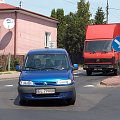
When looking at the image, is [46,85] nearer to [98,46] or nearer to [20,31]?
[98,46]

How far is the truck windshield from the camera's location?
2941cm

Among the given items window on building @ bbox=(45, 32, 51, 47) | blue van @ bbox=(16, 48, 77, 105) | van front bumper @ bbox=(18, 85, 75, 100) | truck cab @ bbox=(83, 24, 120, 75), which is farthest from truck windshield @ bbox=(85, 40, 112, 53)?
van front bumper @ bbox=(18, 85, 75, 100)

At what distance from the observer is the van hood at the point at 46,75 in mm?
12790

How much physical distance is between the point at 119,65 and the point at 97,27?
3.83m

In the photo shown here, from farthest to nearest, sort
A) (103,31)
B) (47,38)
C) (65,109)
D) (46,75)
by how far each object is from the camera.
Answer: (47,38)
(103,31)
(46,75)
(65,109)

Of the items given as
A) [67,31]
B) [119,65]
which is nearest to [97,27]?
[119,65]

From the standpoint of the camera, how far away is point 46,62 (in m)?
14.0

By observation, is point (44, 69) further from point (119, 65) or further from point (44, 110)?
point (119, 65)

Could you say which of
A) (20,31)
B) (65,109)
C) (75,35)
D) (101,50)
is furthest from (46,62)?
(75,35)

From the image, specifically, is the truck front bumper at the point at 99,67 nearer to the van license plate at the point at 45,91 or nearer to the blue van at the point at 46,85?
the blue van at the point at 46,85

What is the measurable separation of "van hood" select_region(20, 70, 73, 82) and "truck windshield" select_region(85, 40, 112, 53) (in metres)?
16.3

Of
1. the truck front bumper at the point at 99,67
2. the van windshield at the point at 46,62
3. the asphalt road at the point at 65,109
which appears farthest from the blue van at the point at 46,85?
the truck front bumper at the point at 99,67

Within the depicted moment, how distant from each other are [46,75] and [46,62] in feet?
3.57

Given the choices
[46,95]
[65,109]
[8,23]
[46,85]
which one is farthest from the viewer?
[8,23]
